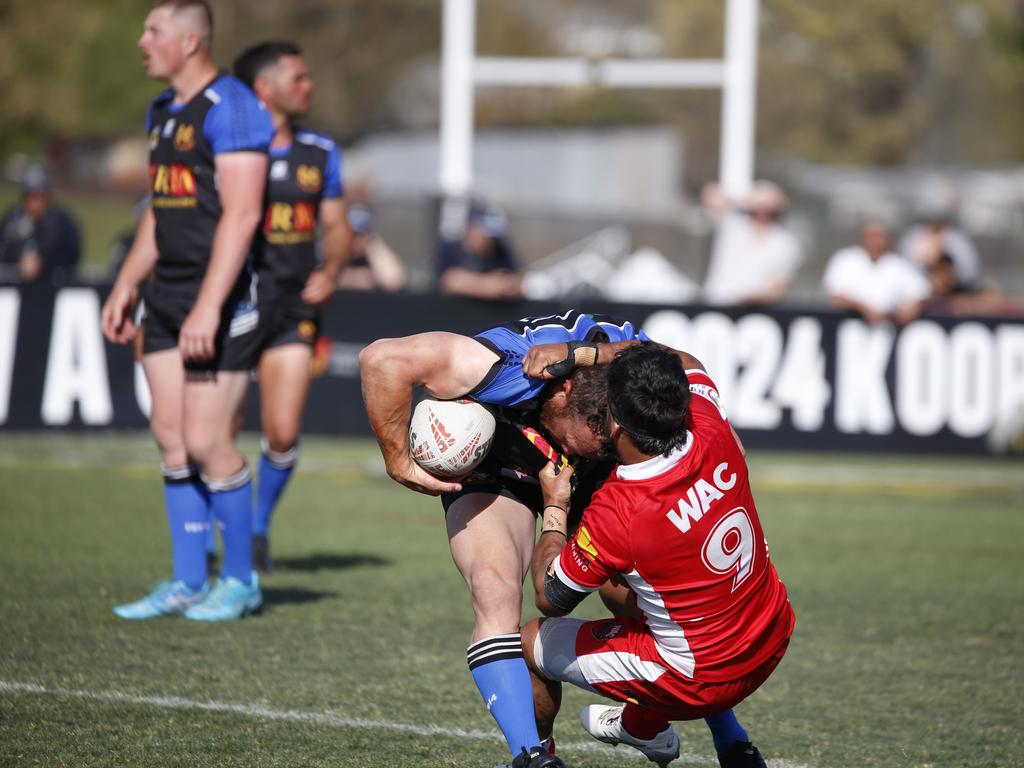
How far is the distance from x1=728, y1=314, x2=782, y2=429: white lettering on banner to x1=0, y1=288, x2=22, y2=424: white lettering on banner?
241 inches

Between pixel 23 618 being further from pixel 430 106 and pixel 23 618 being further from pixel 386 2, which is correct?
pixel 430 106

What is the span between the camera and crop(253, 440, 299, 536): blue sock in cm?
796

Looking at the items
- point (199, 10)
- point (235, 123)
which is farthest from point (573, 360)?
point (199, 10)

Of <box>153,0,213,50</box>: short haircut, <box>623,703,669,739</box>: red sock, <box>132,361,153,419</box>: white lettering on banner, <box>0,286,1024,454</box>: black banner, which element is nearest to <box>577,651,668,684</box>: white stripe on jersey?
<box>623,703,669,739</box>: red sock

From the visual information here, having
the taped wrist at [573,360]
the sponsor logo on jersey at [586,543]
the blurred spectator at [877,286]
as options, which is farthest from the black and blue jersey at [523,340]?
the blurred spectator at [877,286]

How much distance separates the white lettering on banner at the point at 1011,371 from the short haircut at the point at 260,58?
7.51 meters

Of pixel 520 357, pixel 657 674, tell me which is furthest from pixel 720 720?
pixel 520 357

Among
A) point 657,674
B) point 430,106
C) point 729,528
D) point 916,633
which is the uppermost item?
point 430,106

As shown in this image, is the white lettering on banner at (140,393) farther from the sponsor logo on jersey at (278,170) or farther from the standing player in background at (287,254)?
the sponsor logo on jersey at (278,170)

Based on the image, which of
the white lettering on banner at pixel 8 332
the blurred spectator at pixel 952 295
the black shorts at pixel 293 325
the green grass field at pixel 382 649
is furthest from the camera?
the blurred spectator at pixel 952 295

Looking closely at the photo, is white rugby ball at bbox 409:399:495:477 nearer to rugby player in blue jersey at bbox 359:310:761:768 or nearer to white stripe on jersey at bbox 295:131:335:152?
rugby player in blue jersey at bbox 359:310:761:768

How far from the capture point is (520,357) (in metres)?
4.60

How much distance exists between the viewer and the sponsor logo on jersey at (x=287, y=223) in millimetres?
7723

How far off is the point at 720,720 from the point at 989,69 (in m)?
48.2
